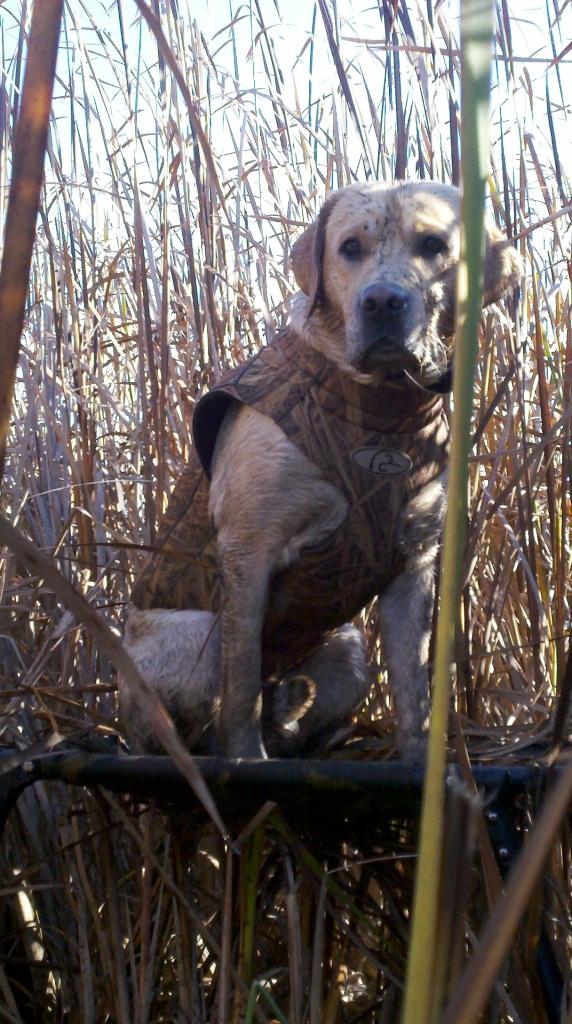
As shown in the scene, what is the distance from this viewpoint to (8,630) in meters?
2.51

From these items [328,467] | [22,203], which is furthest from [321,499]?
[22,203]

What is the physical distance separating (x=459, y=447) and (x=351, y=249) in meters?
1.80

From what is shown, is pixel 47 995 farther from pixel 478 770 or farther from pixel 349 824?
pixel 478 770

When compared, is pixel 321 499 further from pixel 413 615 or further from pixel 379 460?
pixel 413 615

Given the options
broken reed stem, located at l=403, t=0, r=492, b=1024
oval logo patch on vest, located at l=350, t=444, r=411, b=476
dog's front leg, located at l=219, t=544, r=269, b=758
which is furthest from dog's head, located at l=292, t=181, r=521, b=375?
broken reed stem, located at l=403, t=0, r=492, b=1024

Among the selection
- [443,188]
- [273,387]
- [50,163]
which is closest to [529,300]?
[443,188]

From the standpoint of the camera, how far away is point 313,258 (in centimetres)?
219

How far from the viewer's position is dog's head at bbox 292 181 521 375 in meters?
2.03

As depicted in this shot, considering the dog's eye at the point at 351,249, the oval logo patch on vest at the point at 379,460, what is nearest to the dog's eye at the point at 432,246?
the dog's eye at the point at 351,249

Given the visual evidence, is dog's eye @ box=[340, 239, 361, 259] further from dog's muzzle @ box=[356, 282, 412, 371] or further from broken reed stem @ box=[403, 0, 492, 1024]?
broken reed stem @ box=[403, 0, 492, 1024]

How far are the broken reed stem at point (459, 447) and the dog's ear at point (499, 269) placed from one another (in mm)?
1764

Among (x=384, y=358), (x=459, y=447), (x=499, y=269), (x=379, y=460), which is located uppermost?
Answer: (x=499, y=269)

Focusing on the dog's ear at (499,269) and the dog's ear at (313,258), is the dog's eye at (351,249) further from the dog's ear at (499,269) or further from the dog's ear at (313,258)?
the dog's ear at (499,269)

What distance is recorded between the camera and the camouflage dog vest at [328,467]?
2.00 metres
